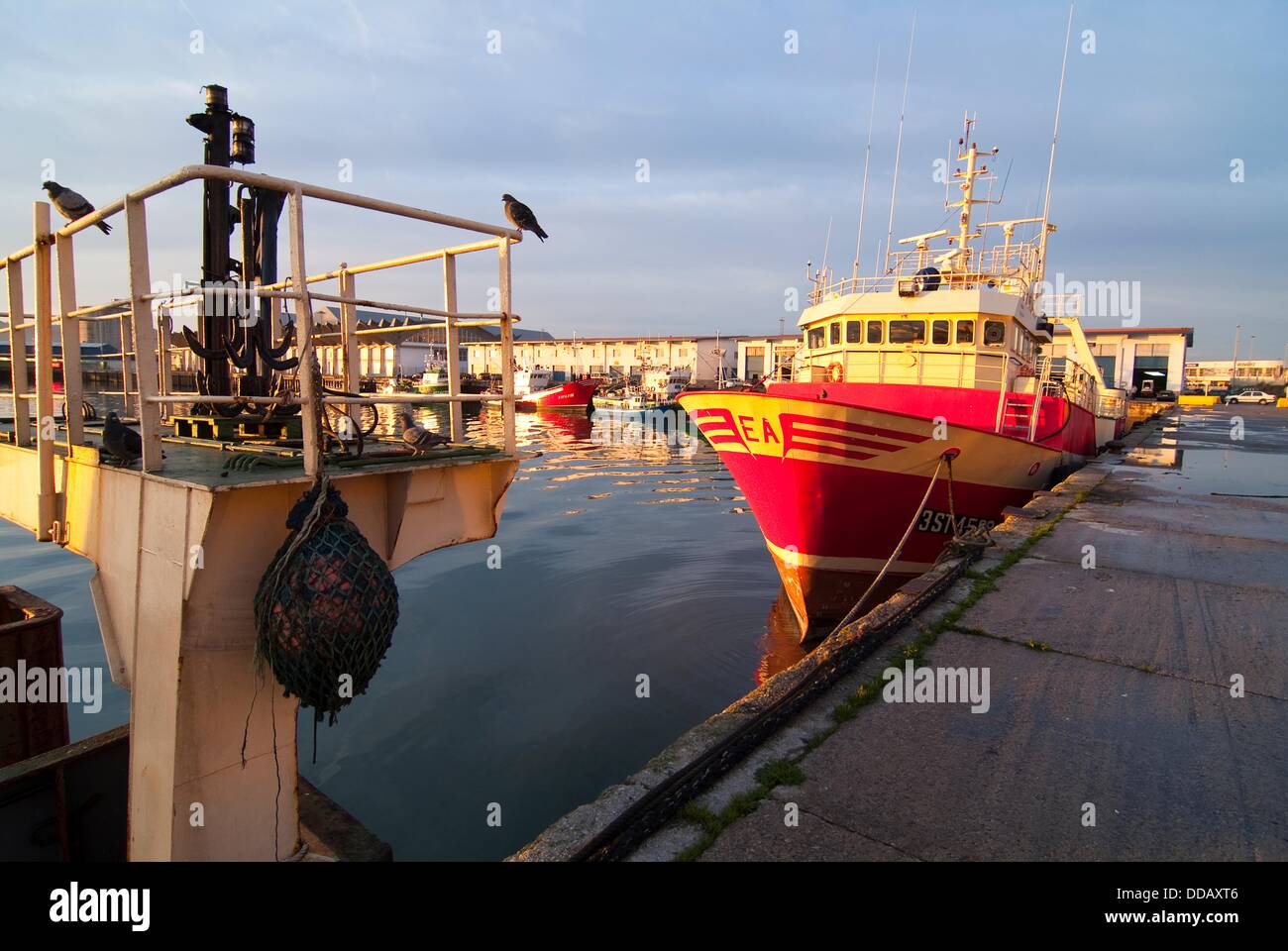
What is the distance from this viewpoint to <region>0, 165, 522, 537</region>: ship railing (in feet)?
9.71

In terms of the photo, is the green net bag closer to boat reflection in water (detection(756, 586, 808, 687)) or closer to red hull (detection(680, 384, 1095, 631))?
boat reflection in water (detection(756, 586, 808, 687))

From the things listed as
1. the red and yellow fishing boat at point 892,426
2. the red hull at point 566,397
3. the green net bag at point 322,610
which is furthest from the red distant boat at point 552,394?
the green net bag at point 322,610

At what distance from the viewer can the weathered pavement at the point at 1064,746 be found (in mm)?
2715

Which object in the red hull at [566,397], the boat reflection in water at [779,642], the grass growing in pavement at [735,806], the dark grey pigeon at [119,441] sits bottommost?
the boat reflection in water at [779,642]

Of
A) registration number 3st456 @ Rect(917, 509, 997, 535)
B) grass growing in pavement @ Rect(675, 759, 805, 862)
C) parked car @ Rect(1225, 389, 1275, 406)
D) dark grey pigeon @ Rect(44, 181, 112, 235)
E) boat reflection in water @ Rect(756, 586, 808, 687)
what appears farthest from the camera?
parked car @ Rect(1225, 389, 1275, 406)

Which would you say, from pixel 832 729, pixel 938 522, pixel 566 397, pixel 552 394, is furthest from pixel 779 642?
pixel 552 394

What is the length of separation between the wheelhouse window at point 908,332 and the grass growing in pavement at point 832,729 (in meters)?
5.86

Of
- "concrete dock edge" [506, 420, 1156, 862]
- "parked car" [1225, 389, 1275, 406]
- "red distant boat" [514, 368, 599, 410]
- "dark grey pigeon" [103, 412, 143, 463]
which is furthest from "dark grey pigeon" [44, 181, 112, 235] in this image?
"parked car" [1225, 389, 1275, 406]

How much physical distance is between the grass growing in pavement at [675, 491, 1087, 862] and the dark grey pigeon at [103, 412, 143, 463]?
3397 mm

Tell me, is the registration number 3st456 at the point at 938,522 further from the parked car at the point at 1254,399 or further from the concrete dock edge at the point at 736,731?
the parked car at the point at 1254,399
